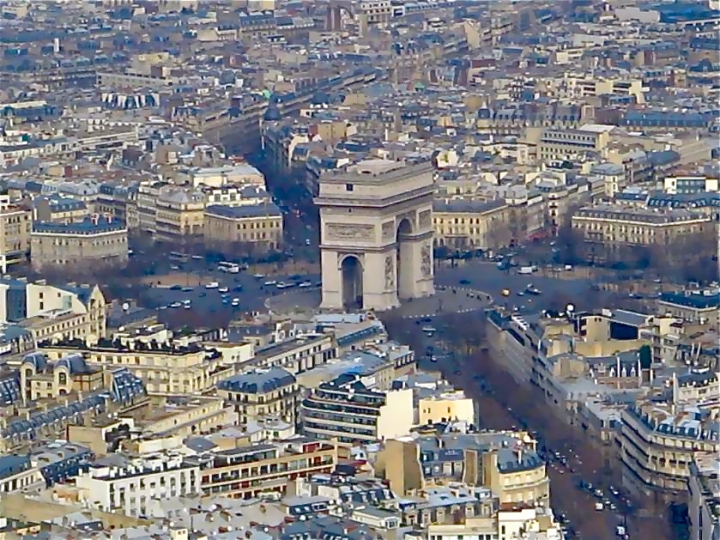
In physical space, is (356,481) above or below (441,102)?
above

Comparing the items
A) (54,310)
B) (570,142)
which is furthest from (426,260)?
(570,142)

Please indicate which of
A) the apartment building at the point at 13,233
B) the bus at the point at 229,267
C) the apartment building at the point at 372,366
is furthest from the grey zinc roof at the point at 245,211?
the apartment building at the point at 372,366

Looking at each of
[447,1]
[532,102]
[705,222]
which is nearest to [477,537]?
[705,222]

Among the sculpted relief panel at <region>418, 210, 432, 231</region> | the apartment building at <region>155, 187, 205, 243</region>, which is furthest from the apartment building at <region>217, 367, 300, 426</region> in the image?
the apartment building at <region>155, 187, 205, 243</region>

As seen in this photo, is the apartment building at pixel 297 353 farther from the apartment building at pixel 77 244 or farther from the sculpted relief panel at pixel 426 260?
the apartment building at pixel 77 244

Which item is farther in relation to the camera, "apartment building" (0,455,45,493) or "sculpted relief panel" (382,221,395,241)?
"sculpted relief panel" (382,221,395,241)

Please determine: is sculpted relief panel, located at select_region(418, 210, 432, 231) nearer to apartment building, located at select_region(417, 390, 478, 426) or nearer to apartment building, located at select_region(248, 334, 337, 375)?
apartment building, located at select_region(248, 334, 337, 375)

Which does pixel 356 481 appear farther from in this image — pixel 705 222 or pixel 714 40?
pixel 714 40
